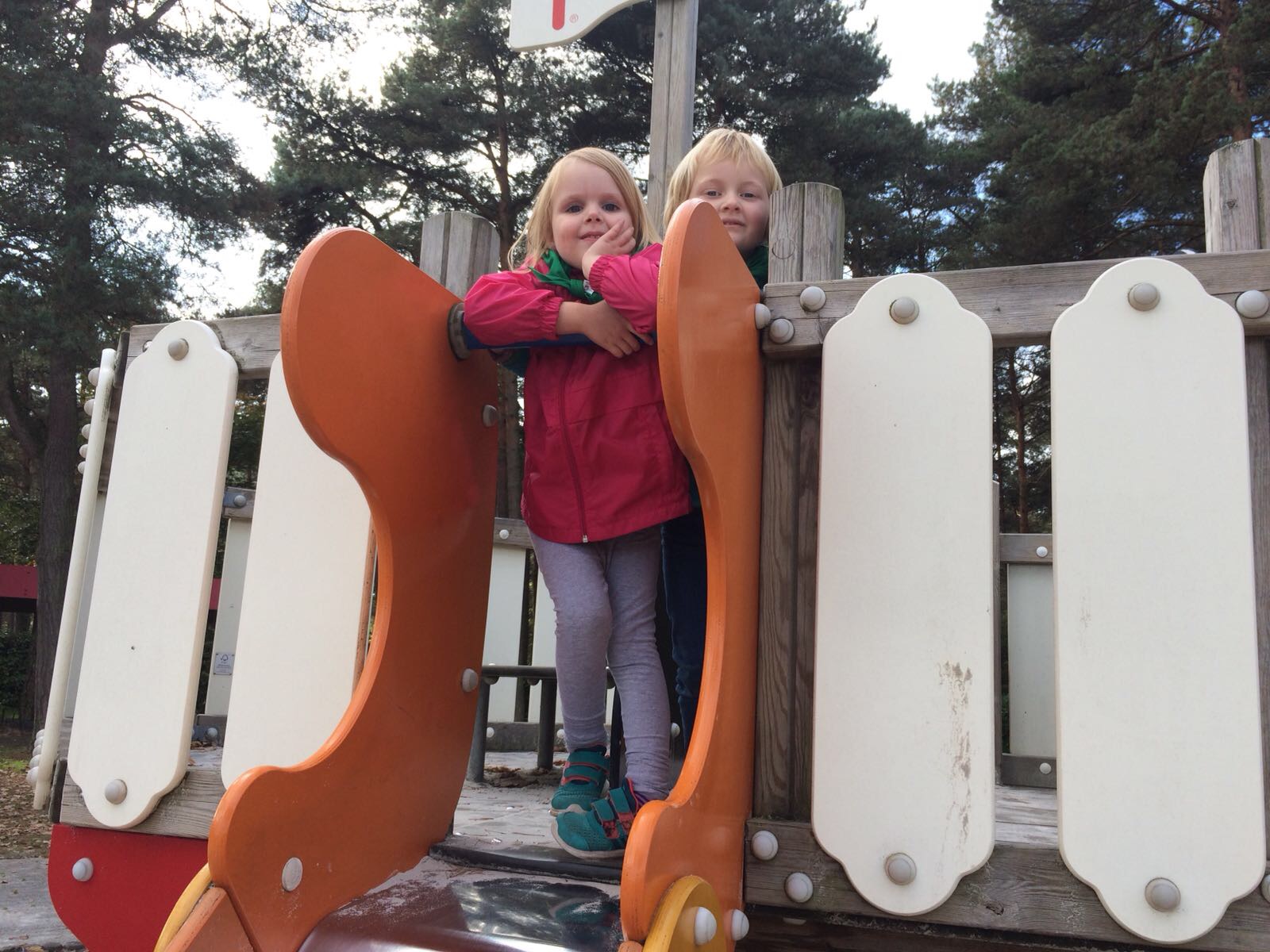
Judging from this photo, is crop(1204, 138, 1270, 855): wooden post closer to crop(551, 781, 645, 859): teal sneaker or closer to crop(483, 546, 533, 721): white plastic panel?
crop(551, 781, 645, 859): teal sneaker

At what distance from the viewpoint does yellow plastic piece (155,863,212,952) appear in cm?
123

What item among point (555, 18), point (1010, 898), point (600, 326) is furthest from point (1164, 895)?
point (555, 18)

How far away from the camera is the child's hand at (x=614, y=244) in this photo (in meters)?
1.69

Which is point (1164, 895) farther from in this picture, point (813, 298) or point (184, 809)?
point (184, 809)

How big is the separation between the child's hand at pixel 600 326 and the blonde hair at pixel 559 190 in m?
0.26

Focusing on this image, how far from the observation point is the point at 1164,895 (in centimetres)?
129

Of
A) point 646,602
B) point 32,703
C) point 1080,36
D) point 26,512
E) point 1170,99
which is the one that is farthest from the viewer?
point 26,512

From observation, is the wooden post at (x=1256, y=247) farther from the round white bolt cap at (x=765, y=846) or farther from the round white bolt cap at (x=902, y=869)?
the round white bolt cap at (x=765, y=846)

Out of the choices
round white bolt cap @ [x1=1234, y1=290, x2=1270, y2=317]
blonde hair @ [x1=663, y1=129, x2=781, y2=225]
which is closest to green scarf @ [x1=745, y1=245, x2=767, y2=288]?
blonde hair @ [x1=663, y1=129, x2=781, y2=225]

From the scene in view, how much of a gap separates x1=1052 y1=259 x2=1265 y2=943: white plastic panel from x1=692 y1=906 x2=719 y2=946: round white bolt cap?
49 cm

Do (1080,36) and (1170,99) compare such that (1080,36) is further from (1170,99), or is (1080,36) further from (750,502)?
(750,502)

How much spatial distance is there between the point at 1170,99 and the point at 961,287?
1170cm

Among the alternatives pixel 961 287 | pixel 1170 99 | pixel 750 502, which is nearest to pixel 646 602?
pixel 750 502

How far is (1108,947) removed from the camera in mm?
1341
